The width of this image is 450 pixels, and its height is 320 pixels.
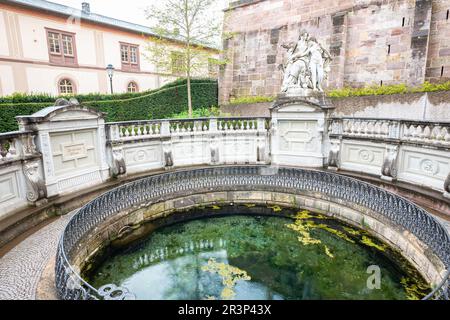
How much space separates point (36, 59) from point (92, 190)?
62.6ft

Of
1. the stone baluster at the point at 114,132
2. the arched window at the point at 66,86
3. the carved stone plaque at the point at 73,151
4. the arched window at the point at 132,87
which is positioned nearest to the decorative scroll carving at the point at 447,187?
the stone baluster at the point at 114,132

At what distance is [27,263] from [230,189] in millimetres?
5245

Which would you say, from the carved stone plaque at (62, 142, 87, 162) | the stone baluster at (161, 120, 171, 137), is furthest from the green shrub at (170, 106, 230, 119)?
the carved stone plaque at (62, 142, 87, 162)

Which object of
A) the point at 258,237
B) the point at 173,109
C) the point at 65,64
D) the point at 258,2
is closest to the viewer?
the point at 258,237

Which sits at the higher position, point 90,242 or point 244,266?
point 90,242

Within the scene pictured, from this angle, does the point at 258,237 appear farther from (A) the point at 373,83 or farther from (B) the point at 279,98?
(A) the point at 373,83

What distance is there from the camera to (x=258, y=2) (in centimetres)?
1872

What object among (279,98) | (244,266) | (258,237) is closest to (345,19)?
(279,98)

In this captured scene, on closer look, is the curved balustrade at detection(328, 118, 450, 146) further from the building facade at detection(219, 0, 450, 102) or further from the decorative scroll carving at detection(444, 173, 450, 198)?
the building facade at detection(219, 0, 450, 102)

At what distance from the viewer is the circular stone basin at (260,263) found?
4812 millimetres

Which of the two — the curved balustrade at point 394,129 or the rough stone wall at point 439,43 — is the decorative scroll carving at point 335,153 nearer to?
the curved balustrade at point 394,129

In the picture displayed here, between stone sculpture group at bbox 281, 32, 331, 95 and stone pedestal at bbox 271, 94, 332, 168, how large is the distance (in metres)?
0.35

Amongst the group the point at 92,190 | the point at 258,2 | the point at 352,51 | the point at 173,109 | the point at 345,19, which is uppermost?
the point at 258,2

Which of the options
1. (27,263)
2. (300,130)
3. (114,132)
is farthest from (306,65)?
(27,263)
